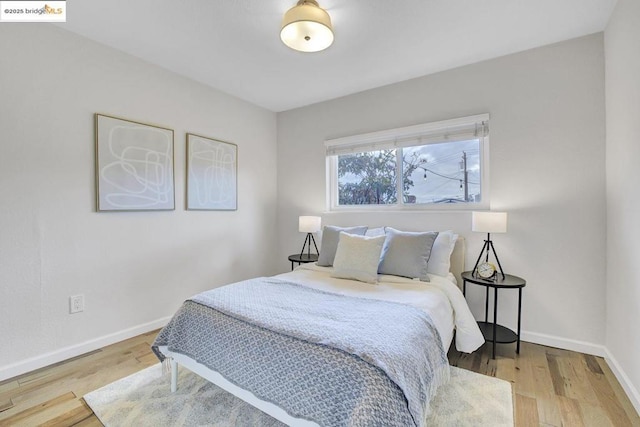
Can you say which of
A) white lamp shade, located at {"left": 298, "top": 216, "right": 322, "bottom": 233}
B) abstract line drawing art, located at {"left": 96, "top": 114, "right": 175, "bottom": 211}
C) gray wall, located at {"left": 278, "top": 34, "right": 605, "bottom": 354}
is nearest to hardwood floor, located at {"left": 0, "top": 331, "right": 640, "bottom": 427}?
gray wall, located at {"left": 278, "top": 34, "right": 605, "bottom": 354}

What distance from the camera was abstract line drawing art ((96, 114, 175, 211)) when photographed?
233 cm

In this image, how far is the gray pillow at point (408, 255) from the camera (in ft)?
7.54

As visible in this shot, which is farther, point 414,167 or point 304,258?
point 304,258

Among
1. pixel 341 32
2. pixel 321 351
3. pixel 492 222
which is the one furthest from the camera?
pixel 492 222

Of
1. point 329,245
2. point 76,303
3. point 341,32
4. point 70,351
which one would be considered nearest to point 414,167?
point 329,245

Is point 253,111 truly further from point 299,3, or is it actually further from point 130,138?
point 299,3

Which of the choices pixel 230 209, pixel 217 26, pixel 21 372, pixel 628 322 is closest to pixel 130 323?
pixel 21 372

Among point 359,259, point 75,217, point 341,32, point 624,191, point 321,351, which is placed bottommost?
point 321,351

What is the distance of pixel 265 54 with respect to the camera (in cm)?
248

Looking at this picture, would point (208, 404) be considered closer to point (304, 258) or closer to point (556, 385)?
point (304, 258)

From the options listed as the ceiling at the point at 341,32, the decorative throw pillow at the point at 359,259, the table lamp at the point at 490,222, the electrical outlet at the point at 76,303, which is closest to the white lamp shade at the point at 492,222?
the table lamp at the point at 490,222

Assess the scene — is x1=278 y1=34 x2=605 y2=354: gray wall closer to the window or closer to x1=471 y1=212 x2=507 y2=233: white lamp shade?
the window

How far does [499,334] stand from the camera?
2.33 metres

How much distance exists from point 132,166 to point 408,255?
97.5 inches
